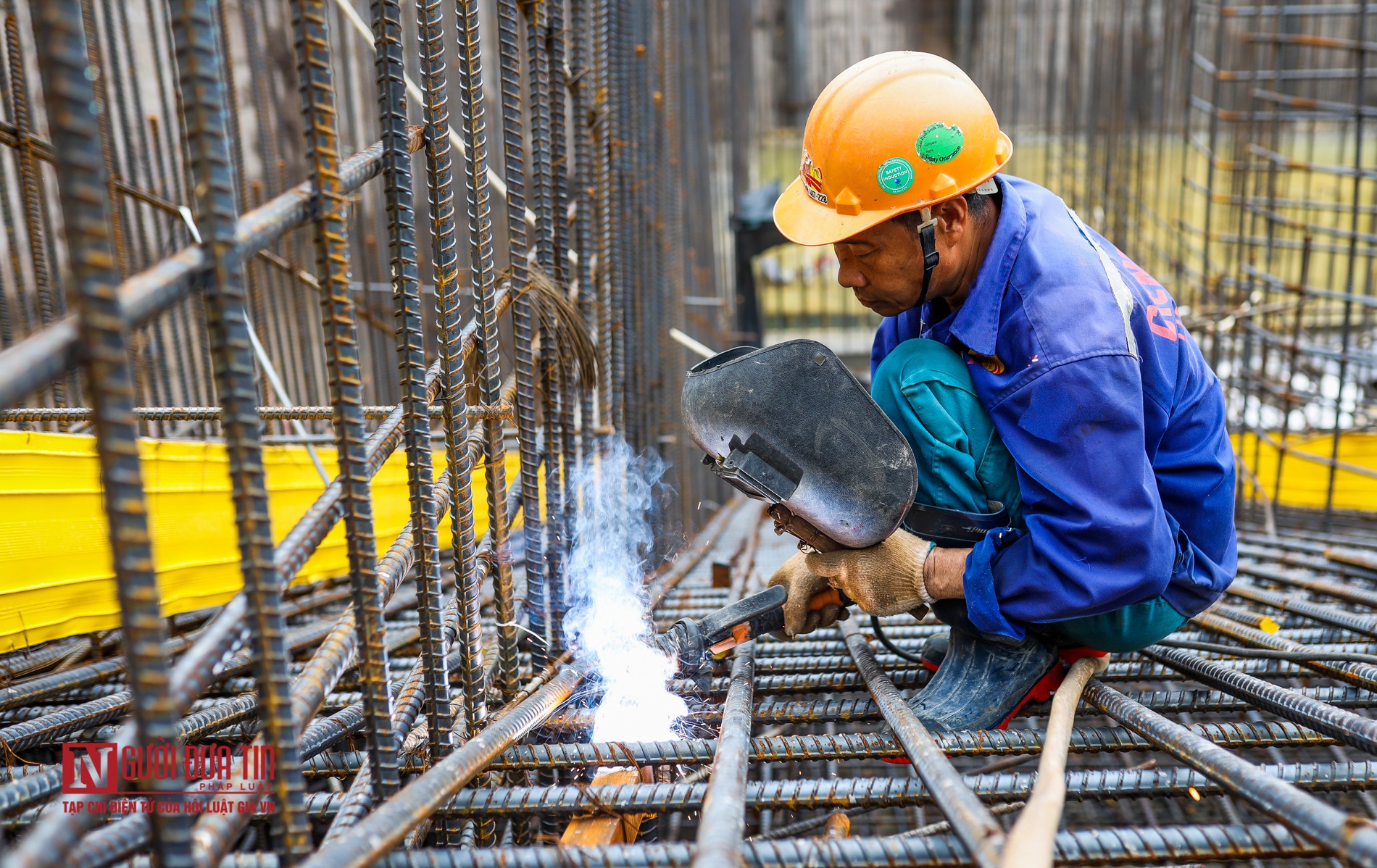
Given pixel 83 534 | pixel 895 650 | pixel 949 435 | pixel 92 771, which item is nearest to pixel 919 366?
pixel 949 435

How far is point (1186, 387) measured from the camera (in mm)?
1988

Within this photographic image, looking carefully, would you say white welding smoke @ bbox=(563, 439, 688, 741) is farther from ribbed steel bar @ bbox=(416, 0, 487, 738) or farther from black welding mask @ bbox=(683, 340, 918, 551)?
black welding mask @ bbox=(683, 340, 918, 551)

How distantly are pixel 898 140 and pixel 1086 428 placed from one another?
72 cm

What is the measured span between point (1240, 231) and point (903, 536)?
13.1ft

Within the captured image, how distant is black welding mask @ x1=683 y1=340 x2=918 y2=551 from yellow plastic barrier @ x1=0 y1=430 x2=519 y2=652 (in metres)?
1.26

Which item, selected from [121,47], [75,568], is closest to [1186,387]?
[75,568]

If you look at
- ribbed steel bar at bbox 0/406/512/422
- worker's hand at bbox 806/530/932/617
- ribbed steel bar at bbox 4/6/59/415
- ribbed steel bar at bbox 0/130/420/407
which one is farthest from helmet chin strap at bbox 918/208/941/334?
ribbed steel bar at bbox 4/6/59/415

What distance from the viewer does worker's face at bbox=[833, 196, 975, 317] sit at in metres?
2.04

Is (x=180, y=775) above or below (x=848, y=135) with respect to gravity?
below

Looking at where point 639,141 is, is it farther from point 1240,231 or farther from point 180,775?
point 1240,231

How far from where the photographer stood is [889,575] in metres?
2.02

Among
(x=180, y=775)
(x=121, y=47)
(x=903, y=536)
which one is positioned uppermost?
(x=121, y=47)

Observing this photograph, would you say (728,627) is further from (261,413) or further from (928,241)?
(261,413)

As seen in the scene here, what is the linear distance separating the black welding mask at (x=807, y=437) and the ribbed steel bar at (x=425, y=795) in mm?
638
